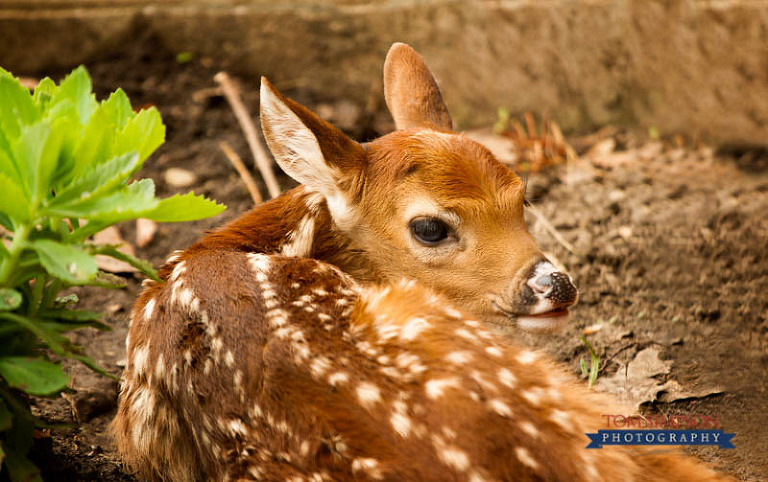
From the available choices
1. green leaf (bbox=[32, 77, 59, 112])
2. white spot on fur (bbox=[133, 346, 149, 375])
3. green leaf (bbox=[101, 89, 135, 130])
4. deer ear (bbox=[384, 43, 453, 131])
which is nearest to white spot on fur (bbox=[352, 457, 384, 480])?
white spot on fur (bbox=[133, 346, 149, 375])

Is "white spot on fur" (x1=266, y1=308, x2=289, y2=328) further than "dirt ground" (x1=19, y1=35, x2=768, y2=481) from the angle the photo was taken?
No

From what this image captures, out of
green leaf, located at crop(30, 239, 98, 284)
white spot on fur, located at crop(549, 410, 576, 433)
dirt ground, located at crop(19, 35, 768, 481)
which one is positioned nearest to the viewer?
green leaf, located at crop(30, 239, 98, 284)

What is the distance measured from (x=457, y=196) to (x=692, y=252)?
1.53 metres

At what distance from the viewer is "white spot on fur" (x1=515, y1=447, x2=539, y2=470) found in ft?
6.55

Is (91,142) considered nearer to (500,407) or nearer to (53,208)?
(53,208)

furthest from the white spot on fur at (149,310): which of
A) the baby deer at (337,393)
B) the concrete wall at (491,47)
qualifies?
the concrete wall at (491,47)

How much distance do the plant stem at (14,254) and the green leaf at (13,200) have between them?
0.11 ft

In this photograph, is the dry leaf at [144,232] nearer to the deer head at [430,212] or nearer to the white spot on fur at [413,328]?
the deer head at [430,212]

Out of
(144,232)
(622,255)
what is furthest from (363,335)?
(144,232)

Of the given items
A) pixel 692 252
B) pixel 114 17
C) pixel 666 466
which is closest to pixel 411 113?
pixel 692 252

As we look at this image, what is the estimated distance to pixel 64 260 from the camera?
199 cm

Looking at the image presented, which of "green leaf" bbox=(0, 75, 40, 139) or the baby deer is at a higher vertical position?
"green leaf" bbox=(0, 75, 40, 139)

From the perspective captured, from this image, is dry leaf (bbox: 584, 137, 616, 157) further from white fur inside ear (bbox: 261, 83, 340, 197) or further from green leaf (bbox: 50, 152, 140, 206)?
green leaf (bbox: 50, 152, 140, 206)

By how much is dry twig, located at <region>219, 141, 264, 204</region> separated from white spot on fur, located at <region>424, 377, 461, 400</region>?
2.43 meters
